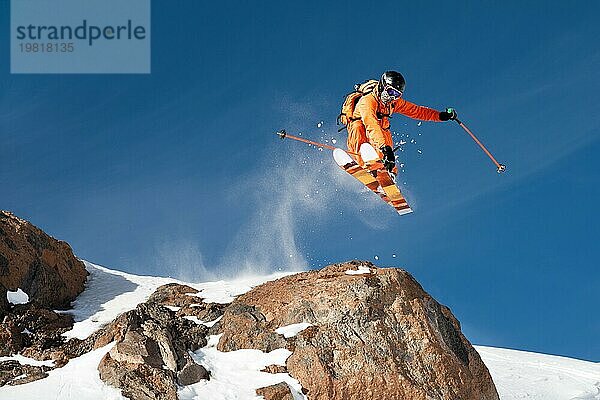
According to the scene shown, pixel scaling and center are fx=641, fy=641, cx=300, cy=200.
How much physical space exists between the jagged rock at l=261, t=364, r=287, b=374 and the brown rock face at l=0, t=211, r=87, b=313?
38.7 ft

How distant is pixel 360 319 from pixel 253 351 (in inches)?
105

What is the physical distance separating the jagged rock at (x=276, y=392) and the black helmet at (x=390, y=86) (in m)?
6.36

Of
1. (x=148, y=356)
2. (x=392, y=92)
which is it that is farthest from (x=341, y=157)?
(x=148, y=356)

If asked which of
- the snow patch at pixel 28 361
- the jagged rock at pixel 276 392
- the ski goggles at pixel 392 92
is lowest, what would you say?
the jagged rock at pixel 276 392

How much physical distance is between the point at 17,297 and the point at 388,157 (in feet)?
49.8

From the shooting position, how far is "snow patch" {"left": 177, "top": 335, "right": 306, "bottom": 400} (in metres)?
13.2

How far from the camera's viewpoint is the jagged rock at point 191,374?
1328cm

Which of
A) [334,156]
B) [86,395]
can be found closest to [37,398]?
[86,395]

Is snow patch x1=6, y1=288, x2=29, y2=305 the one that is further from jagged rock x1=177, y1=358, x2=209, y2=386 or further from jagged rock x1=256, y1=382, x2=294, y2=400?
jagged rock x1=256, y1=382, x2=294, y2=400

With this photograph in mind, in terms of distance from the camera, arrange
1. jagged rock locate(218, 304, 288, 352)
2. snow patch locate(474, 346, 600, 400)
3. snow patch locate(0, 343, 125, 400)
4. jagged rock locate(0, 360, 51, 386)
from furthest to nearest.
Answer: snow patch locate(474, 346, 600, 400), jagged rock locate(218, 304, 288, 352), jagged rock locate(0, 360, 51, 386), snow patch locate(0, 343, 125, 400)

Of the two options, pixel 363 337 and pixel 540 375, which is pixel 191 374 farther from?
pixel 540 375

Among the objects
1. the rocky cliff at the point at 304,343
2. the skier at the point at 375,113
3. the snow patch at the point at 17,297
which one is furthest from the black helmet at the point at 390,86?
the snow patch at the point at 17,297

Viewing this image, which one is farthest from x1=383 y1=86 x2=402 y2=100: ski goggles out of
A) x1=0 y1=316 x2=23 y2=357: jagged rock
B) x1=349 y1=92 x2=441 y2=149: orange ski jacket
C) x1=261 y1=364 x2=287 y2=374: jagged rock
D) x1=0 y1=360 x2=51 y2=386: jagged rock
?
x1=0 y1=316 x2=23 y2=357: jagged rock

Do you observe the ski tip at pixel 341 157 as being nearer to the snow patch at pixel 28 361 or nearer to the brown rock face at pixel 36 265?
the snow patch at pixel 28 361
